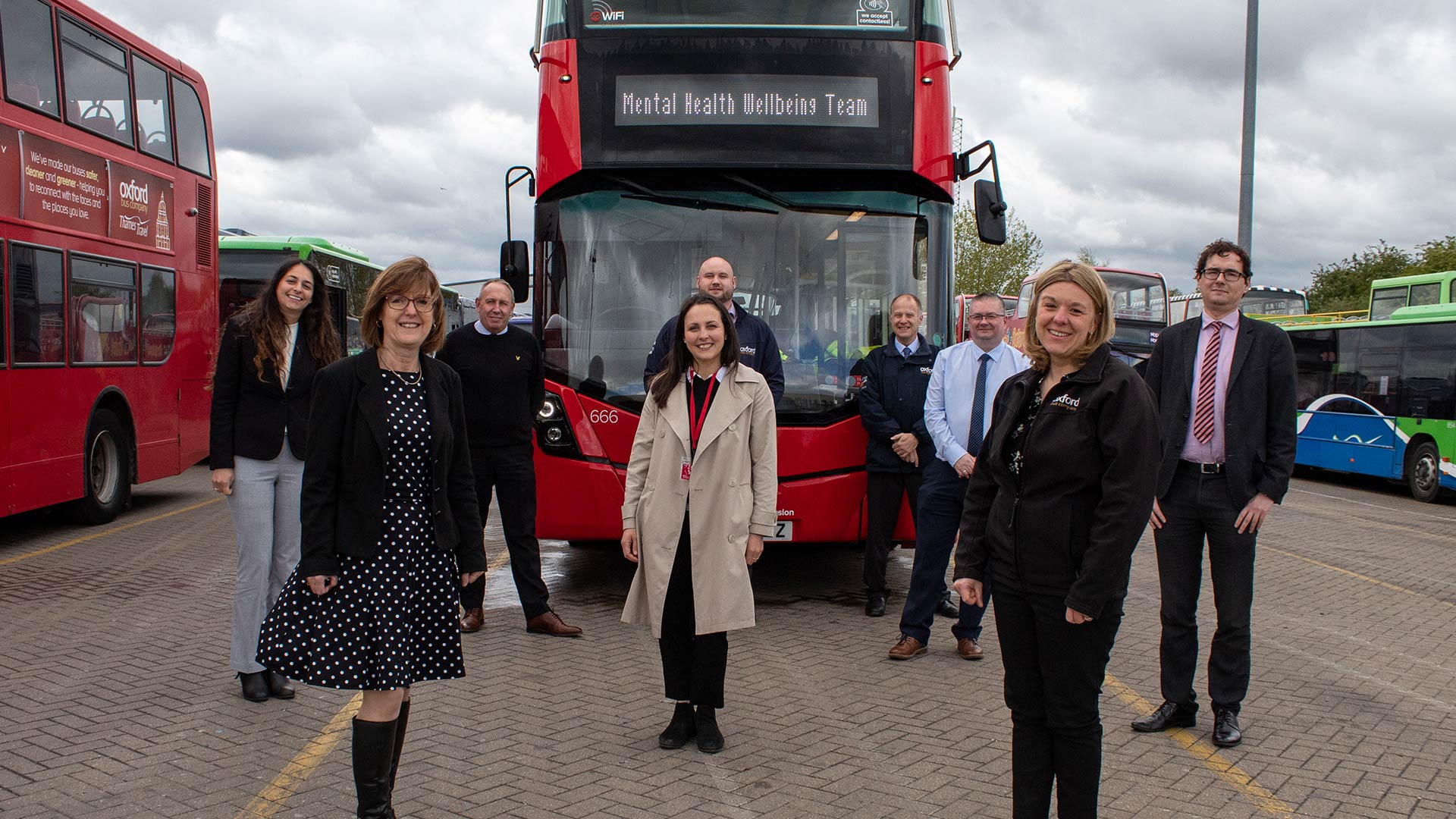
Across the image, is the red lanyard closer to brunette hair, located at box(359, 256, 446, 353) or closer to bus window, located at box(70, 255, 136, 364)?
brunette hair, located at box(359, 256, 446, 353)

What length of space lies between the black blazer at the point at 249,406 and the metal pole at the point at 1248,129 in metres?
16.7

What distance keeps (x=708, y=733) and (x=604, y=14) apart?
4.67 m

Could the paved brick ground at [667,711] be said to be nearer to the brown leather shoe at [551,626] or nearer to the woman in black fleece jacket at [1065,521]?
the brown leather shoe at [551,626]

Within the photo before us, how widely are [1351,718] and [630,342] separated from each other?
14.1 ft

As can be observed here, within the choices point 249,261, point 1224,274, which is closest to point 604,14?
point 1224,274

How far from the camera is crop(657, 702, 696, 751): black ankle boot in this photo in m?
4.47

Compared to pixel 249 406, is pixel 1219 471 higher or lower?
lower

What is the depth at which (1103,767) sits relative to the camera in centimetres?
429

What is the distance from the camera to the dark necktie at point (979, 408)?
19.3 feet

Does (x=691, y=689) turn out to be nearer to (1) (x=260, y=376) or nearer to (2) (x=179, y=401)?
(1) (x=260, y=376)

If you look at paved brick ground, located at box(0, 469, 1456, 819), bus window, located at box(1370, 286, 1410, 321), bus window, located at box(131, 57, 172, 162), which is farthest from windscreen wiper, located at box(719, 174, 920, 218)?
bus window, located at box(1370, 286, 1410, 321)

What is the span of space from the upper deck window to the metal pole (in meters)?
13.0

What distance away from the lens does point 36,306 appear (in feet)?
30.5

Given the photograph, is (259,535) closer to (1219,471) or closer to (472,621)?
(472,621)
